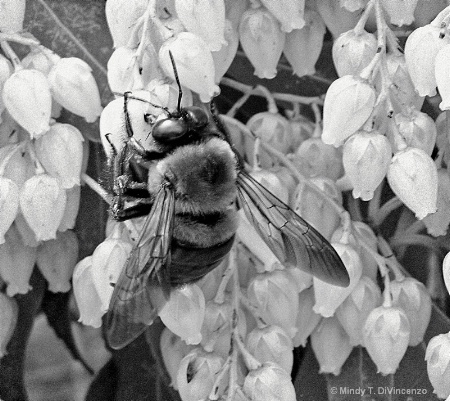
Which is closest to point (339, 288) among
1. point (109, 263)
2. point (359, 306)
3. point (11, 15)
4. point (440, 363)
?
point (359, 306)

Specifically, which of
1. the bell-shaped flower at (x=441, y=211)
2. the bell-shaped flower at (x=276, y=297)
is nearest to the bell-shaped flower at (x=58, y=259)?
the bell-shaped flower at (x=276, y=297)

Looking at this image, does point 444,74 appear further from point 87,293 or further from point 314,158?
point 87,293

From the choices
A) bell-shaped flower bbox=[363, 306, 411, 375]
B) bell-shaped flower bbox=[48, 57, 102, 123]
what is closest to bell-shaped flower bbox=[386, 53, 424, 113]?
bell-shaped flower bbox=[363, 306, 411, 375]

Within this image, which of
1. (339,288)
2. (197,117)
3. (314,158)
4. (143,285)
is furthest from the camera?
(314,158)

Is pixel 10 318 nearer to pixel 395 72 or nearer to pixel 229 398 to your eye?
pixel 229 398

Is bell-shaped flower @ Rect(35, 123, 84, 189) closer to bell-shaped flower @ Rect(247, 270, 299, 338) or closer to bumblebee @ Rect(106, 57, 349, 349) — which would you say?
bumblebee @ Rect(106, 57, 349, 349)

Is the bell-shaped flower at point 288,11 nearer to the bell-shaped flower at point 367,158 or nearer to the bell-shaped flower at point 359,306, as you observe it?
the bell-shaped flower at point 367,158
